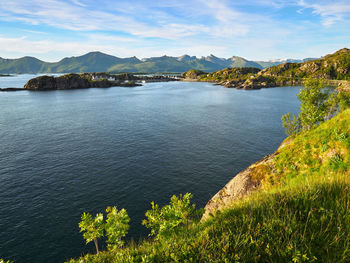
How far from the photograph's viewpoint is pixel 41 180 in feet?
162

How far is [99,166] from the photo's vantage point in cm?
5659

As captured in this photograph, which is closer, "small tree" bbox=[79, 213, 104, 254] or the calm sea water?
"small tree" bbox=[79, 213, 104, 254]

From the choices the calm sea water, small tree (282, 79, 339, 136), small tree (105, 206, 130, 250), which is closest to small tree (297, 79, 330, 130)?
small tree (282, 79, 339, 136)

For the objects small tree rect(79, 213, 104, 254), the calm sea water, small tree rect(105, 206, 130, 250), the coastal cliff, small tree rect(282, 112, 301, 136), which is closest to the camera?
small tree rect(105, 206, 130, 250)

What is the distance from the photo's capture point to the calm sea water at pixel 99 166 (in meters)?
35.2

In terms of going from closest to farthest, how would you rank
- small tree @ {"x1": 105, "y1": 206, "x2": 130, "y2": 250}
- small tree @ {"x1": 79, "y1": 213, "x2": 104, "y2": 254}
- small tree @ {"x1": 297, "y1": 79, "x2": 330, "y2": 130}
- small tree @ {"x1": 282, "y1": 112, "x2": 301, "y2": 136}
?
small tree @ {"x1": 105, "y1": 206, "x2": 130, "y2": 250} → small tree @ {"x1": 79, "y1": 213, "x2": 104, "y2": 254} → small tree @ {"x1": 297, "y1": 79, "x2": 330, "y2": 130} → small tree @ {"x1": 282, "y1": 112, "x2": 301, "y2": 136}

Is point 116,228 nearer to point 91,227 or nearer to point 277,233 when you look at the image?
point 91,227

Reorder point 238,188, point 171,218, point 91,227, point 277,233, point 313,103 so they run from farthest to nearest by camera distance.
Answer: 1. point 313,103
2. point 238,188
3. point 91,227
4. point 171,218
5. point 277,233

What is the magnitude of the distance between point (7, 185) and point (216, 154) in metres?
57.7

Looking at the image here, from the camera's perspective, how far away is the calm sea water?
3516cm

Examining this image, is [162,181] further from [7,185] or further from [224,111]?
[224,111]

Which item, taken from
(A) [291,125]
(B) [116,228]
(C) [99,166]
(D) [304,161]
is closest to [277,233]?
(B) [116,228]

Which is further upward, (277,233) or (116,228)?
(277,233)

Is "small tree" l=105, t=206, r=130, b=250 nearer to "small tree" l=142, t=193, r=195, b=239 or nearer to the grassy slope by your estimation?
"small tree" l=142, t=193, r=195, b=239
